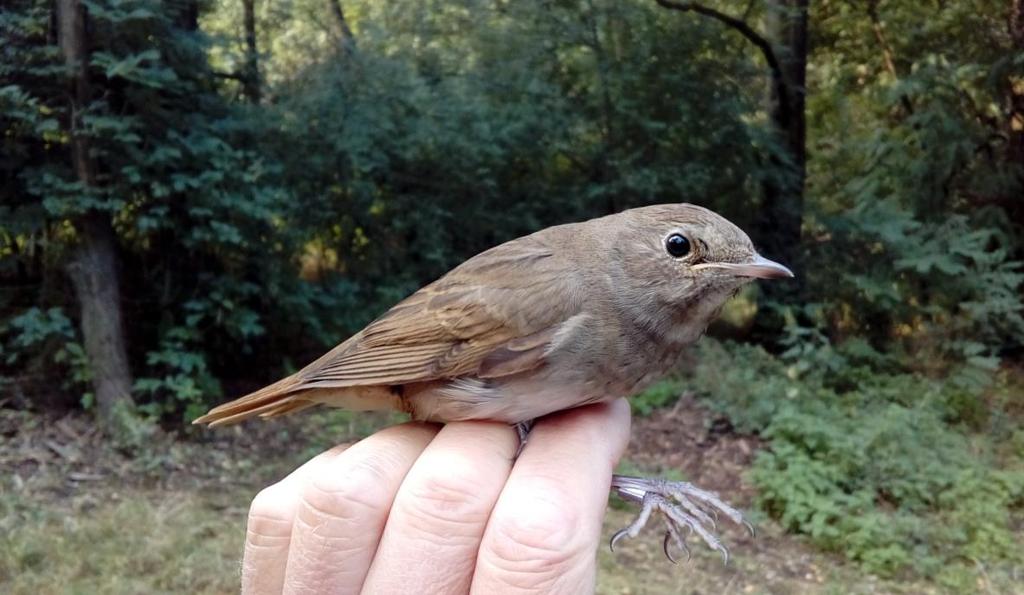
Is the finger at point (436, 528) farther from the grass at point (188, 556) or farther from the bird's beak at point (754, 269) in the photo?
the grass at point (188, 556)

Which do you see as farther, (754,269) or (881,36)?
(881,36)

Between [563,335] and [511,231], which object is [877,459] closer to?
[511,231]

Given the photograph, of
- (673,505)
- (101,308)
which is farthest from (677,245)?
(101,308)

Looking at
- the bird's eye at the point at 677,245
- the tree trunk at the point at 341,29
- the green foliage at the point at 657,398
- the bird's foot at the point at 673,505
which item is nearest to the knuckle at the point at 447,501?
the bird's foot at the point at 673,505

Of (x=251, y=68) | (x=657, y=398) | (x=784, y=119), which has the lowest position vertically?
(x=657, y=398)

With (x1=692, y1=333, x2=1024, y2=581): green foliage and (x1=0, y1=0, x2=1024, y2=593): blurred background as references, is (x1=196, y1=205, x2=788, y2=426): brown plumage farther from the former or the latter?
(x1=692, y1=333, x2=1024, y2=581): green foliage

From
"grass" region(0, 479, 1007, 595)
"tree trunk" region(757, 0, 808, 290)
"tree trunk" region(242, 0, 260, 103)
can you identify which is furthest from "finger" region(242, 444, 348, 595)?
"tree trunk" region(757, 0, 808, 290)
